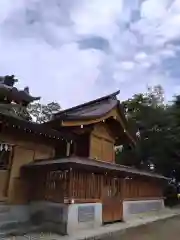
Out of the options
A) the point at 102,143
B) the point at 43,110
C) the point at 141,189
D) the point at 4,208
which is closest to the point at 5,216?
the point at 4,208

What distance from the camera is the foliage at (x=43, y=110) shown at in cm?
4062

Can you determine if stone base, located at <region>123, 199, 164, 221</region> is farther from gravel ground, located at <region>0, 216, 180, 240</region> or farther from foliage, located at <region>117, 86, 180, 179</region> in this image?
foliage, located at <region>117, 86, 180, 179</region>

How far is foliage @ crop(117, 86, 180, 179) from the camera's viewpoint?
25125 mm

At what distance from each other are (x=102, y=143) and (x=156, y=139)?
429 inches

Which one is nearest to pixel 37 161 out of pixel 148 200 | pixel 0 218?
pixel 0 218

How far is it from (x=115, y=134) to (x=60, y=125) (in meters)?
4.86

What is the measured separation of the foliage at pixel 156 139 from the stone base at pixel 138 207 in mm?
6601

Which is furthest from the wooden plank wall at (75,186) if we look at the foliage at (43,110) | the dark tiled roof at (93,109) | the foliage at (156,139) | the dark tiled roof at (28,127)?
the foliage at (43,110)

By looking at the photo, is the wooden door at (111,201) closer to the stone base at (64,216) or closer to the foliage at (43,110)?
the stone base at (64,216)

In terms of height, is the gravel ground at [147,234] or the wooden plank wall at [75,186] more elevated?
the wooden plank wall at [75,186]

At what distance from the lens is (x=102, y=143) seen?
52.7ft

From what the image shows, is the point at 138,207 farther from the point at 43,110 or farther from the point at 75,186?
the point at 43,110

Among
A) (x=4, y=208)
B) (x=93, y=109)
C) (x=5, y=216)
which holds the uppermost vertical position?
(x=93, y=109)

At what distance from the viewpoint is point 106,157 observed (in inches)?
642
